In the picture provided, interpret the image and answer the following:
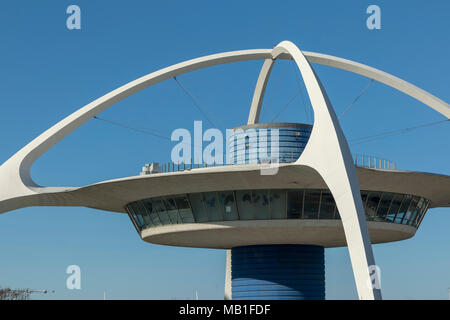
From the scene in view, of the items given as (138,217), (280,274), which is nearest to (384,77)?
(280,274)

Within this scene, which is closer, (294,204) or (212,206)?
(294,204)

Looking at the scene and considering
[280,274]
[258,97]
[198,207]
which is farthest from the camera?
[258,97]

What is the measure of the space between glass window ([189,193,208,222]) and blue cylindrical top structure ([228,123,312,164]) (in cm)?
507

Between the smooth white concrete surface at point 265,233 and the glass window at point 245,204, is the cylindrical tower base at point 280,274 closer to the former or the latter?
the smooth white concrete surface at point 265,233

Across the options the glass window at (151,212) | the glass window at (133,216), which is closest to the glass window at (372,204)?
the glass window at (151,212)

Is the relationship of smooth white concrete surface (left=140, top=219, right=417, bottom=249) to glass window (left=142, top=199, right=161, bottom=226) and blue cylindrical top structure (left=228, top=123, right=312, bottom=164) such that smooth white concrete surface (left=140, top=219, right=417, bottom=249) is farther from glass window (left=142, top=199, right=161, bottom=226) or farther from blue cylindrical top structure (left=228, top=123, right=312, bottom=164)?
blue cylindrical top structure (left=228, top=123, right=312, bottom=164)

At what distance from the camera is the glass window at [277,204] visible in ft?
135

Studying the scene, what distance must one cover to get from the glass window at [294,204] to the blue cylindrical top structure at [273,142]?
4.02 m

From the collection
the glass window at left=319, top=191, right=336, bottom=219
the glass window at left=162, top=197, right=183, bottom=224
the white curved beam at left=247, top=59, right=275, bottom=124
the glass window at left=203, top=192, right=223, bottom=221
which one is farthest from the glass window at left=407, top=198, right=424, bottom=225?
the white curved beam at left=247, top=59, right=275, bottom=124

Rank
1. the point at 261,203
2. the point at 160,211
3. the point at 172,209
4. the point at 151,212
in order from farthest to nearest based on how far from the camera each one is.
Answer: the point at 151,212
the point at 160,211
the point at 172,209
the point at 261,203

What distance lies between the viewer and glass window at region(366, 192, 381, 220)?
140 ft

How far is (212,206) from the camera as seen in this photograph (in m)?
42.2

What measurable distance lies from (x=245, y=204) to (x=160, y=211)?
5948mm

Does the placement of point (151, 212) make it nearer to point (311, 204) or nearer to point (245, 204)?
point (245, 204)
